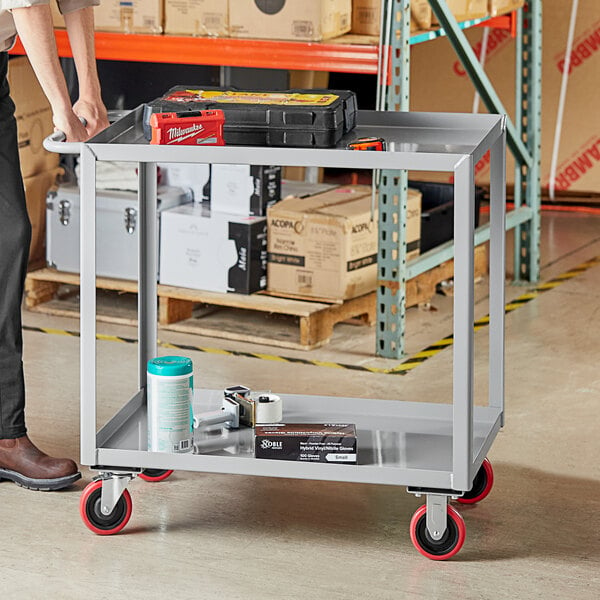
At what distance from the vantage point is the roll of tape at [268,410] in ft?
12.9

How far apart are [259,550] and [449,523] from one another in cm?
57

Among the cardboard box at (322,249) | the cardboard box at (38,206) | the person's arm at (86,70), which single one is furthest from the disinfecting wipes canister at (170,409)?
the cardboard box at (38,206)

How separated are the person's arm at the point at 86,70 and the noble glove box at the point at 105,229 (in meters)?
2.29

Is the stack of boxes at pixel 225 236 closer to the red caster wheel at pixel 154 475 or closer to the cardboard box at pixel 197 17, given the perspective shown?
the cardboard box at pixel 197 17

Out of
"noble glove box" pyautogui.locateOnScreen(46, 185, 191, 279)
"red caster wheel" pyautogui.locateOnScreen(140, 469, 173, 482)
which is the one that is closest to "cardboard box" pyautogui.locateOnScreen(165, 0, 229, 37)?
"noble glove box" pyautogui.locateOnScreen(46, 185, 191, 279)

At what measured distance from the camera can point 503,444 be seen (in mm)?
4520

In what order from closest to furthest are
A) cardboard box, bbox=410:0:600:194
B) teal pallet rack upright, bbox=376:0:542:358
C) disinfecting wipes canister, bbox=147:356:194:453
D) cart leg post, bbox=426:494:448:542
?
cart leg post, bbox=426:494:448:542, disinfecting wipes canister, bbox=147:356:194:453, teal pallet rack upright, bbox=376:0:542:358, cardboard box, bbox=410:0:600:194

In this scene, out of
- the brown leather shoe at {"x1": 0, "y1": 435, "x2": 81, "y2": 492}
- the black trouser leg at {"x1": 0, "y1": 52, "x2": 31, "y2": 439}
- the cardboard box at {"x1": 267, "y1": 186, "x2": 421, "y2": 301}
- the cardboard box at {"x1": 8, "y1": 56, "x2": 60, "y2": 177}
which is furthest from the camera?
the cardboard box at {"x1": 8, "y1": 56, "x2": 60, "y2": 177}

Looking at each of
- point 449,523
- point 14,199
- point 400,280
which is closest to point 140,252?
point 14,199

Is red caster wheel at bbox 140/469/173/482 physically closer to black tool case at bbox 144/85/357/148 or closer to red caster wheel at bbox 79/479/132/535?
red caster wheel at bbox 79/479/132/535

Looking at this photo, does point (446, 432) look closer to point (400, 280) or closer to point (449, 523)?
point (449, 523)

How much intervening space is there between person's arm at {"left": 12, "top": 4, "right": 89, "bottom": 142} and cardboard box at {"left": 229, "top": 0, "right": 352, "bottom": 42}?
88.0 inches

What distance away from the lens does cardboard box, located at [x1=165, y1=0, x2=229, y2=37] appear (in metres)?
5.82

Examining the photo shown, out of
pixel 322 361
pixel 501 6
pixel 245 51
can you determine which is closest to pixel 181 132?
pixel 322 361
